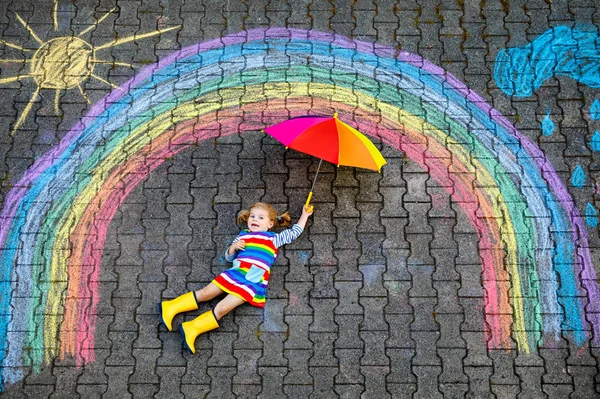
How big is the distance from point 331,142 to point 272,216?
729 mm

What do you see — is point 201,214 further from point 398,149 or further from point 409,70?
point 409,70

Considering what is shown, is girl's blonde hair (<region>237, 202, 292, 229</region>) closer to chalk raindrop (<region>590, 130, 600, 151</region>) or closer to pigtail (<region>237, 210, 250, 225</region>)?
pigtail (<region>237, 210, 250, 225</region>)

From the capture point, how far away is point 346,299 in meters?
5.96

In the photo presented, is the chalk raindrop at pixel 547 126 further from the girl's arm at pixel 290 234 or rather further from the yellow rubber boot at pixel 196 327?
the yellow rubber boot at pixel 196 327

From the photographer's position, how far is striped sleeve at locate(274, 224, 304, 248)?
19.7ft

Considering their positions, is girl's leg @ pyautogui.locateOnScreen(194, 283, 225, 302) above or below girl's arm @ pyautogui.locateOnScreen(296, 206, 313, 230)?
below

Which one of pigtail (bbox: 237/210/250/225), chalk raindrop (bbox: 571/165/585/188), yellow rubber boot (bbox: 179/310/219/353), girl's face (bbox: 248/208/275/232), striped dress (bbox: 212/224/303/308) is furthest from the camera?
chalk raindrop (bbox: 571/165/585/188)

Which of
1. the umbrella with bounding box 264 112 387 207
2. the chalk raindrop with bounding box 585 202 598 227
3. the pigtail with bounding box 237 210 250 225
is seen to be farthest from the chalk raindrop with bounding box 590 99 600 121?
the pigtail with bounding box 237 210 250 225

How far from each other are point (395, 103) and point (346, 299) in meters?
1.70

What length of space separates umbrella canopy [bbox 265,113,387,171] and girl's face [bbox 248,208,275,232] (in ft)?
1.80

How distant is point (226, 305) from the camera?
5.81 metres

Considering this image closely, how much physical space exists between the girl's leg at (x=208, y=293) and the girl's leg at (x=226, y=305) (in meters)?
0.09

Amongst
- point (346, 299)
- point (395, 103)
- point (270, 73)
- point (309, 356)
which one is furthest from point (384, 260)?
Answer: point (270, 73)

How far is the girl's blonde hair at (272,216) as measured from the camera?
6051mm
